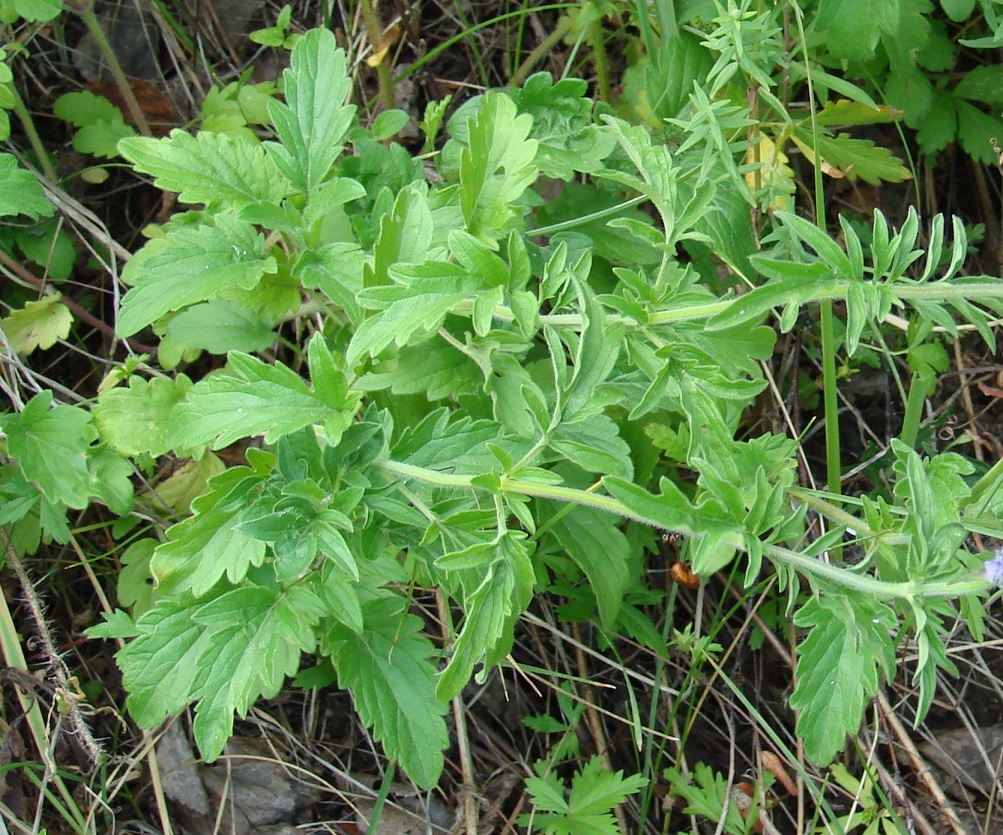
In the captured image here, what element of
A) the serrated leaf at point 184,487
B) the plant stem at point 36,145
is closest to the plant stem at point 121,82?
the plant stem at point 36,145

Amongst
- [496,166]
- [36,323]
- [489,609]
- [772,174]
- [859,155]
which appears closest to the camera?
[489,609]

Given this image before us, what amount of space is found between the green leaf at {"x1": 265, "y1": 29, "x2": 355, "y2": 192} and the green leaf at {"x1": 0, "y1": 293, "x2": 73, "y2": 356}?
0.92m

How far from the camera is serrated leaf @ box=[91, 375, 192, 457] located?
2219mm

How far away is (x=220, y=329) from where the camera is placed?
228 centimetres

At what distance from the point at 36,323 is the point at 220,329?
697mm

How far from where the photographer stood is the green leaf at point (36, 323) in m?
2.59

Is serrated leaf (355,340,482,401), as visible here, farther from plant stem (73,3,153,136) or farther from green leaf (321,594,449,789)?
plant stem (73,3,153,136)

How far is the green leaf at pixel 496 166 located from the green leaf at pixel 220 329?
24.5 inches

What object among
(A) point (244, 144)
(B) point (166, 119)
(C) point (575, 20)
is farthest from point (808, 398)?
(B) point (166, 119)

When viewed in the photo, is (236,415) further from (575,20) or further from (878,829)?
(878,829)

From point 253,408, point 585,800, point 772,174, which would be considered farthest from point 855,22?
point 585,800

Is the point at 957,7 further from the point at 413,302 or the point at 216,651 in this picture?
the point at 216,651

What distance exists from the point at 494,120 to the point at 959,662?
6.57 ft

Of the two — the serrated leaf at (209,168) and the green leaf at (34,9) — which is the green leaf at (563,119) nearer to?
the serrated leaf at (209,168)
